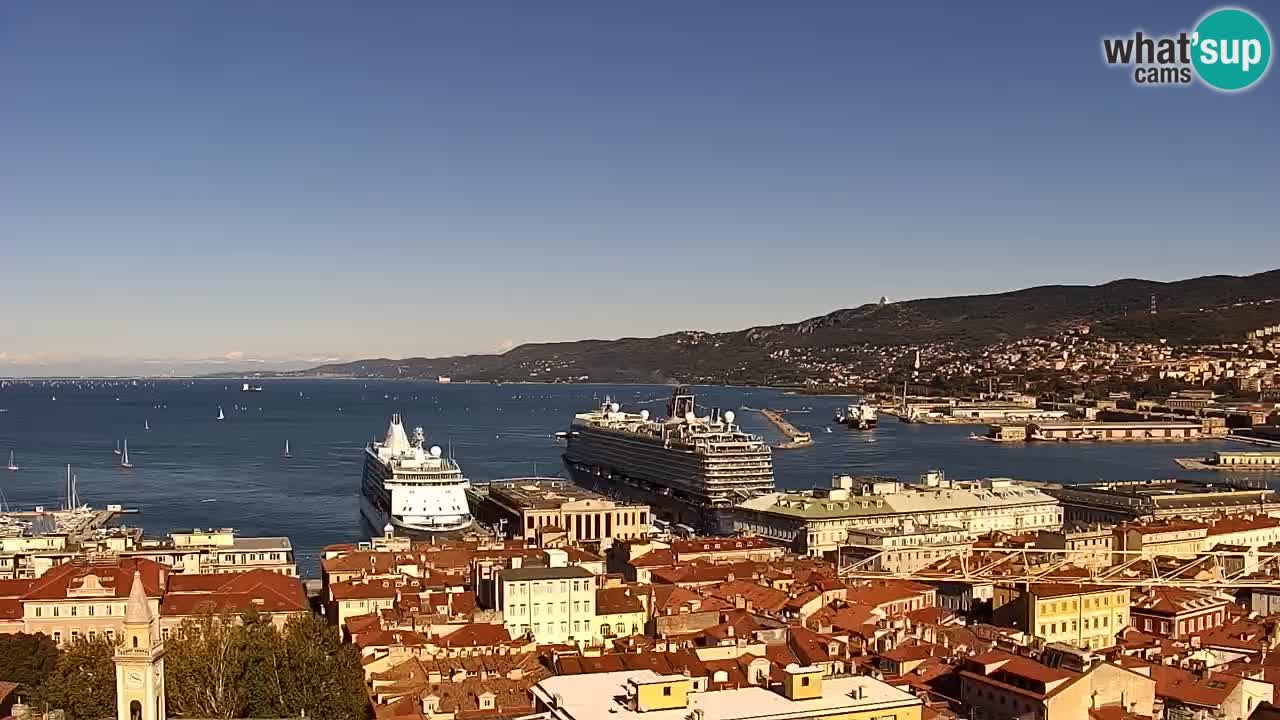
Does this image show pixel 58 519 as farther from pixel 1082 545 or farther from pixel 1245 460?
pixel 1245 460

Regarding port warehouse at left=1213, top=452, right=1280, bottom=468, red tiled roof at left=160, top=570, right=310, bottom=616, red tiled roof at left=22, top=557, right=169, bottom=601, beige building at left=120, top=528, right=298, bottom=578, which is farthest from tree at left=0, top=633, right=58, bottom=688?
port warehouse at left=1213, top=452, right=1280, bottom=468

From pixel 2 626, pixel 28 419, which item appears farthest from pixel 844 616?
pixel 28 419

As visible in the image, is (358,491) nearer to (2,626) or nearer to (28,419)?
(2,626)

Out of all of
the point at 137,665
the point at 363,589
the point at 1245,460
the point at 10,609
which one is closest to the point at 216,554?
the point at 10,609

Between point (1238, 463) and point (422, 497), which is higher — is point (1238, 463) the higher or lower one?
the lower one

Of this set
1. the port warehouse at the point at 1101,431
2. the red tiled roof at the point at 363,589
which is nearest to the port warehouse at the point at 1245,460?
the port warehouse at the point at 1101,431

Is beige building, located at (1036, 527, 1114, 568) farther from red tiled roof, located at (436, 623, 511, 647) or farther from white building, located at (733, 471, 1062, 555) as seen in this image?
red tiled roof, located at (436, 623, 511, 647)
